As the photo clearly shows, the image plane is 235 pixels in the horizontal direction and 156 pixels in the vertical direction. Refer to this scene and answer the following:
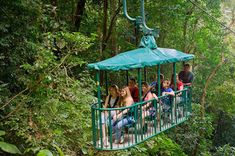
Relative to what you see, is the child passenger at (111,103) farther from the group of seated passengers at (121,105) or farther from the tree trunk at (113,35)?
the tree trunk at (113,35)

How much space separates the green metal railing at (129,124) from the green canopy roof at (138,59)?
1.99ft

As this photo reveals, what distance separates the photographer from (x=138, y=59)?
479 cm

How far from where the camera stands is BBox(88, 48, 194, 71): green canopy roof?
177 inches

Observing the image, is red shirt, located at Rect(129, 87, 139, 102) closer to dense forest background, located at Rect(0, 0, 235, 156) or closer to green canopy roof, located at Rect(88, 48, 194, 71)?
green canopy roof, located at Rect(88, 48, 194, 71)

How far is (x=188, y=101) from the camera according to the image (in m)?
6.43

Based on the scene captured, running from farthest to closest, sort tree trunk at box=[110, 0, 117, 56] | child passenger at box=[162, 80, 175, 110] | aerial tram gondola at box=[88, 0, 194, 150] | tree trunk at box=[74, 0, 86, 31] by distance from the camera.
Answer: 1. tree trunk at box=[110, 0, 117, 56]
2. tree trunk at box=[74, 0, 86, 31]
3. child passenger at box=[162, 80, 175, 110]
4. aerial tram gondola at box=[88, 0, 194, 150]

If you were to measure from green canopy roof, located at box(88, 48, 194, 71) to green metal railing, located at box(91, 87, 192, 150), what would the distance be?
0.61 meters

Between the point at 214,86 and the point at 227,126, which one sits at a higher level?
the point at 214,86

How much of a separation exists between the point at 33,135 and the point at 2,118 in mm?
587

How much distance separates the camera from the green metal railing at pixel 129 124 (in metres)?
4.80

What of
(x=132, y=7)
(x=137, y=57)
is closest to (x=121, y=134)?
(x=137, y=57)

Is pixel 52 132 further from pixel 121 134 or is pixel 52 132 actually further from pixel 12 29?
pixel 12 29

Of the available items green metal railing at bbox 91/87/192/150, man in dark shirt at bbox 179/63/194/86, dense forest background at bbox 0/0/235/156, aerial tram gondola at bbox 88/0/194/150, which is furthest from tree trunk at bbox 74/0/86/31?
green metal railing at bbox 91/87/192/150

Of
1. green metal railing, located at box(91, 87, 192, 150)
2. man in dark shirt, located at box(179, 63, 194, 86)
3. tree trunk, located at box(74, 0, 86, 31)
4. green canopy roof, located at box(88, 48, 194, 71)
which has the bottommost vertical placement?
green metal railing, located at box(91, 87, 192, 150)
